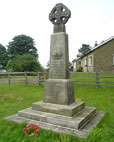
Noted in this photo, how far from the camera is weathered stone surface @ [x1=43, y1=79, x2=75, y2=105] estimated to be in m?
4.32

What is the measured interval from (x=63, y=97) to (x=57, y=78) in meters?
0.69

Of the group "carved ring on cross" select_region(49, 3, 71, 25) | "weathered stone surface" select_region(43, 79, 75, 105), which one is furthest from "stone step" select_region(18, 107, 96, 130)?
"carved ring on cross" select_region(49, 3, 71, 25)

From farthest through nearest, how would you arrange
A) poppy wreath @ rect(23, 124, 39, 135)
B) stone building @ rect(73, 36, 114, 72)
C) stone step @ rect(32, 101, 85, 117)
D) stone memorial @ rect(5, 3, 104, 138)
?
stone building @ rect(73, 36, 114, 72), stone step @ rect(32, 101, 85, 117), stone memorial @ rect(5, 3, 104, 138), poppy wreath @ rect(23, 124, 39, 135)

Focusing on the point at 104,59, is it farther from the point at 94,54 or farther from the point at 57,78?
the point at 57,78

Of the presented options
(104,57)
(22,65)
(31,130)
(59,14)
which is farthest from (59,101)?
(22,65)

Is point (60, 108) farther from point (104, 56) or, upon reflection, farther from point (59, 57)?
point (104, 56)

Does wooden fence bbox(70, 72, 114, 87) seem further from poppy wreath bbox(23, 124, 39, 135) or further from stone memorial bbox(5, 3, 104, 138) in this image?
poppy wreath bbox(23, 124, 39, 135)

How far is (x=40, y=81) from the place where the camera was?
42.5ft

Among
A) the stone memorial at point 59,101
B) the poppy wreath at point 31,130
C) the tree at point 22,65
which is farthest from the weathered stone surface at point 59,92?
the tree at point 22,65

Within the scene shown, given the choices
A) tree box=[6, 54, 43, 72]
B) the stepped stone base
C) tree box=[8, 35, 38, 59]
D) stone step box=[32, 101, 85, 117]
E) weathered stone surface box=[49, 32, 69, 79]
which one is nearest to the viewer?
the stepped stone base

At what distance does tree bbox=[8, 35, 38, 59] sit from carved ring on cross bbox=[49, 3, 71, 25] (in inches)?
1433

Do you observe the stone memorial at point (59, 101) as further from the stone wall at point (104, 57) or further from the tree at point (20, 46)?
the tree at point (20, 46)

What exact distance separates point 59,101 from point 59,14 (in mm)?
3039

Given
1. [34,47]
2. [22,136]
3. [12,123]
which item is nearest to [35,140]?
[22,136]
